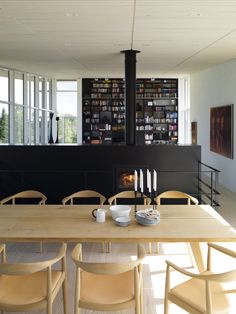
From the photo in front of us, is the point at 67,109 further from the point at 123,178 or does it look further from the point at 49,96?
the point at 123,178

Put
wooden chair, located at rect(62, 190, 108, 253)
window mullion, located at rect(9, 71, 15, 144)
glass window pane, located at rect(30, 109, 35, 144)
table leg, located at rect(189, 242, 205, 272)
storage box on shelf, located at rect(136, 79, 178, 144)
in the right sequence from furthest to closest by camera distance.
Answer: storage box on shelf, located at rect(136, 79, 178, 144), glass window pane, located at rect(30, 109, 35, 144), window mullion, located at rect(9, 71, 15, 144), wooden chair, located at rect(62, 190, 108, 253), table leg, located at rect(189, 242, 205, 272)

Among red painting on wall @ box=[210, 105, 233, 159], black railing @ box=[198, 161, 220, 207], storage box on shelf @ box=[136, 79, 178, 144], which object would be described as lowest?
black railing @ box=[198, 161, 220, 207]

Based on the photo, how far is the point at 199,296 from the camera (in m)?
2.54

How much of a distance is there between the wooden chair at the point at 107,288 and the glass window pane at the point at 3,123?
23.9ft

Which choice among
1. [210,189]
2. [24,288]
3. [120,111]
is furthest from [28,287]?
[120,111]

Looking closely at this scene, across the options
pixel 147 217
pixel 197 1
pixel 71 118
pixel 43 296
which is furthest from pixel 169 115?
pixel 43 296

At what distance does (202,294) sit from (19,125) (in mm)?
8885

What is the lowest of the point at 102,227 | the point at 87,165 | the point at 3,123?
the point at 102,227

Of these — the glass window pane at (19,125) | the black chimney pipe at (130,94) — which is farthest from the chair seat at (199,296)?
the glass window pane at (19,125)

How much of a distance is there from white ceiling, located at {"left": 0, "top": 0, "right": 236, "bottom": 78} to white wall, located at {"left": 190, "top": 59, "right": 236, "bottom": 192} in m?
0.46

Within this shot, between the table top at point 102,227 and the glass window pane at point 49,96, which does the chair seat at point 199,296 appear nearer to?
the table top at point 102,227

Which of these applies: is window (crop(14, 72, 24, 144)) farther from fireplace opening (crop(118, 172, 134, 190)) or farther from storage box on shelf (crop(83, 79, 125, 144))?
fireplace opening (crop(118, 172, 134, 190))

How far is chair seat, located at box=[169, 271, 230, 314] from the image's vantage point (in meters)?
2.40

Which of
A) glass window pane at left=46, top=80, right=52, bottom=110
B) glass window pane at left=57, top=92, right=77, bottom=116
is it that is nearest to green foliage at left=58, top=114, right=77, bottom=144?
glass window pane at left=57, top=92, right=77, bottom=116
